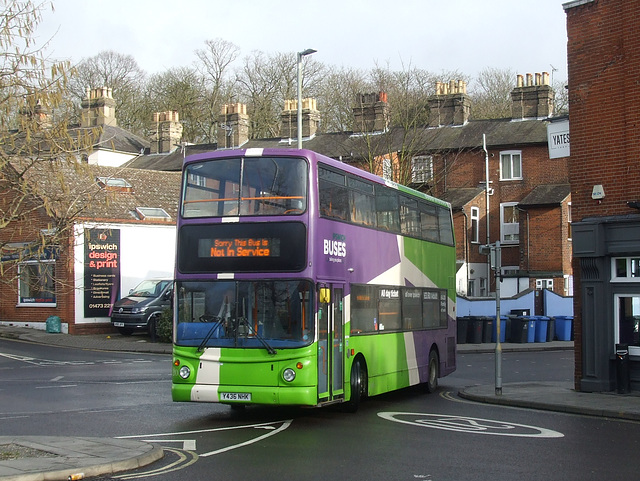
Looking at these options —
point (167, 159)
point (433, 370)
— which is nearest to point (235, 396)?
point (433, 370)

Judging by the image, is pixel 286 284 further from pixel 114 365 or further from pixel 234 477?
pixel 114 365

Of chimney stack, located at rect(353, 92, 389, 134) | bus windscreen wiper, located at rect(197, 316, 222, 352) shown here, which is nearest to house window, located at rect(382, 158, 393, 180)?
chimney stack, located at rect(353, 92, 389, 134)

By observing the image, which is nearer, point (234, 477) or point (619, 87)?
point (234, 477)

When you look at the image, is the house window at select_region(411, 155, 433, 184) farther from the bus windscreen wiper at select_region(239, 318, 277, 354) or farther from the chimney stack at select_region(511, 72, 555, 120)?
the bus windscreen wiper at select_region(239, 318, 277, 354)

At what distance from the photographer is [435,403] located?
17.0m

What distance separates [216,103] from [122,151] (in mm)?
10716

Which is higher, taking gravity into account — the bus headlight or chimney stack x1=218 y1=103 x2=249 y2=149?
chimney stack x1=218 y1=103 x2=249 y2=149

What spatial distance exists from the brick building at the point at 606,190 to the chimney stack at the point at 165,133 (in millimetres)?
47228

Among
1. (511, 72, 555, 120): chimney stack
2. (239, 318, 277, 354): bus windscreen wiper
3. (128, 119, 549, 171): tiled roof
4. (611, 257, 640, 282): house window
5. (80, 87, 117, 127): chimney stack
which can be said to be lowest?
(239, 318, 277, 354): bus windscreen wiper

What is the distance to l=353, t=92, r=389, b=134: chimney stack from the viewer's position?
1855 inches

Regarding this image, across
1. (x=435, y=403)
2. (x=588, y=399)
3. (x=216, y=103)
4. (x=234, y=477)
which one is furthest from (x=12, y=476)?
(x=216, y=103)

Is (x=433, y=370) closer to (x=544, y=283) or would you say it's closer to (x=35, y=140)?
(x=35, y=140)

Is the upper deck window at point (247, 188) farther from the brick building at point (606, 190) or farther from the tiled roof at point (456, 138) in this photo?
the tiled roof at point (456, 138)

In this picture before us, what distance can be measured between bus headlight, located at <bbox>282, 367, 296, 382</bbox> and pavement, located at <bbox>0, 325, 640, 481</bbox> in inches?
112
